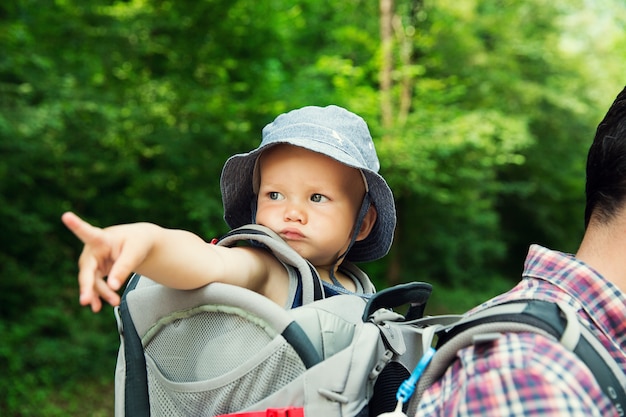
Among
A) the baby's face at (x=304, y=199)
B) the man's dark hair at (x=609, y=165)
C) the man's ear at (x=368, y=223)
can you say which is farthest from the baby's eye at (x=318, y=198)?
the man's dark hair at (x=609, y=165)

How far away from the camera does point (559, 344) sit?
0.98m

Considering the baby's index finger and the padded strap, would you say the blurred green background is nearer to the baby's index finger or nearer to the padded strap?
the padded strap

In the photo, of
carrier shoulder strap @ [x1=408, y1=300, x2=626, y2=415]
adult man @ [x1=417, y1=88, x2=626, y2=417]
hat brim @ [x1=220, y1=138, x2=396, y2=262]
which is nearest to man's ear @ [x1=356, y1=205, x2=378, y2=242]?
hat brim @ [x1=220, y1=138, x2=396, y2=262]

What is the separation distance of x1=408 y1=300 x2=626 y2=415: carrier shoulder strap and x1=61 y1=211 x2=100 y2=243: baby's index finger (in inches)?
22.0

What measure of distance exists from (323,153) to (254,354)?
551 mm

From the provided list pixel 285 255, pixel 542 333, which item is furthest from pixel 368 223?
pixel 542 333

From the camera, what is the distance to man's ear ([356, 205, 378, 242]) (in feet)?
6.26

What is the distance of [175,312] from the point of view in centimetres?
131

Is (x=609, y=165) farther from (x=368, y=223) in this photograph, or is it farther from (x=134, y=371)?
(x=134, y=371)

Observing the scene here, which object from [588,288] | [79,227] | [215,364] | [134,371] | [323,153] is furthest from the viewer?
[323,153]

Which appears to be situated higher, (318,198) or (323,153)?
(323,153)

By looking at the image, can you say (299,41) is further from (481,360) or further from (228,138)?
(481,360)

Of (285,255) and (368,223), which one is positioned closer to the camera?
(285,255)

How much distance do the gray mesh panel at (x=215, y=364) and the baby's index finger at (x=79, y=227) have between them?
37 centimetres
